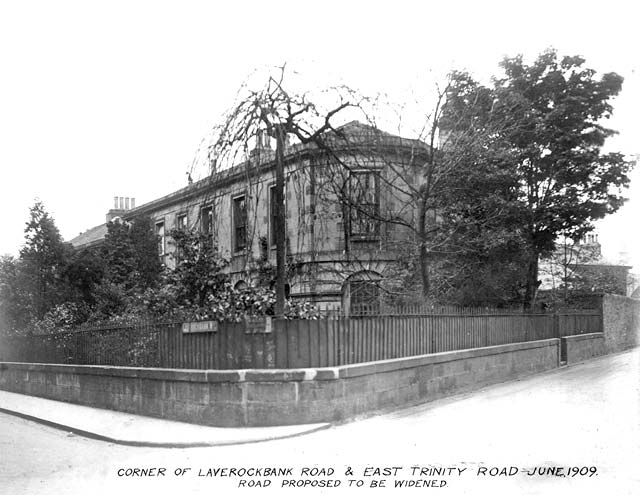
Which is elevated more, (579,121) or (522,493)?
(579,121)

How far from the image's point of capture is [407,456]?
7301 mm

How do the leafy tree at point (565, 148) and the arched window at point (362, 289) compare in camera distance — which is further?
the leafy tree at point (565, 148)

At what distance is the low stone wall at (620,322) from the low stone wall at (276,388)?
1231 centimetres

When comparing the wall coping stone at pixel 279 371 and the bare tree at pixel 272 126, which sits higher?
the bare tree at pixel 272 126

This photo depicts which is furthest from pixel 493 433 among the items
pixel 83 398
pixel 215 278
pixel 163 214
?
pixel 163 214

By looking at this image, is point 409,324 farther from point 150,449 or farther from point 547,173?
point 547,173

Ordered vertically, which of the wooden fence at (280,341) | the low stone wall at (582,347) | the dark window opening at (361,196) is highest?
the dark window opening at (361,196)

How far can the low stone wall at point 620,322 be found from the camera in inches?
1001

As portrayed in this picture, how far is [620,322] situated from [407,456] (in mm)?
23399

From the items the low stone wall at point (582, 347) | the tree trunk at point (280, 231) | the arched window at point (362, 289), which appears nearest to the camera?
the tree trunk at point (280, 231)

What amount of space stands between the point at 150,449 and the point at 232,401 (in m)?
1.43

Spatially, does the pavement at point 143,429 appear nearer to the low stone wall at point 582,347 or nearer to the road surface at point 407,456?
the road surface at point 407,456

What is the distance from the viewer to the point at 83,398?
14.0 metres

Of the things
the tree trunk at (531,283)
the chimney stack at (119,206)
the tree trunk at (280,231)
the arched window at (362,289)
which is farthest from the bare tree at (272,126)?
the chimney stack at (119,206)
